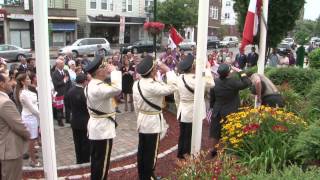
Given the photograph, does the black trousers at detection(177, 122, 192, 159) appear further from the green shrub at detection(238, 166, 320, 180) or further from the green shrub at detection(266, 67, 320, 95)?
the green shrub at detection(266, 67, 320, 95)

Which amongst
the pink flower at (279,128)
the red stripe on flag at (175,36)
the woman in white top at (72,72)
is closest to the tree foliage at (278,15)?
the red stripe on flag at (175,36)

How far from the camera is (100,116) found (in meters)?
6.03

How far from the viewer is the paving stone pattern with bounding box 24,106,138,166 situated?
823 centimetres

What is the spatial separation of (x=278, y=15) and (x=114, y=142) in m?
7.72

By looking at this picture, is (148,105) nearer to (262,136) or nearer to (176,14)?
(262,136)

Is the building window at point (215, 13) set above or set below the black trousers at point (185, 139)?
above

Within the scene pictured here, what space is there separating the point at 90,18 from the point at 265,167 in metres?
43.4

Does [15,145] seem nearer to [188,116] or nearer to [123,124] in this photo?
[188,116]

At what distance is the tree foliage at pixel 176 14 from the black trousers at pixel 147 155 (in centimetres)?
4269

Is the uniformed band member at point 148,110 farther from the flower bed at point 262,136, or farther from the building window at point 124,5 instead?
the building window at point 124,5

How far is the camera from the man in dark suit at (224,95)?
23.9 feet

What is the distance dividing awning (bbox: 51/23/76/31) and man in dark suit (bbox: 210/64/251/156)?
3648cm

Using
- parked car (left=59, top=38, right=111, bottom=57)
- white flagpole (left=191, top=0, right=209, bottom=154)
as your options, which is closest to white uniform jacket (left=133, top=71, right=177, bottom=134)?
white flagpole (left=191, top=0, right=209, bottom=154)

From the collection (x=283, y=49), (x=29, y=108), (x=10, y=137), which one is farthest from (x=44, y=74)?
(x=283, y=49)
